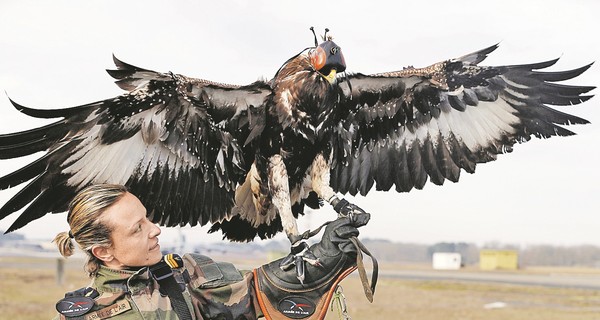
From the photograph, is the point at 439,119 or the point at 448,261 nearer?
the point at 439,119

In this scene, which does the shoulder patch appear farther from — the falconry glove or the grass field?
the grass field

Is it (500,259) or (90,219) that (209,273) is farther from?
(500,259)

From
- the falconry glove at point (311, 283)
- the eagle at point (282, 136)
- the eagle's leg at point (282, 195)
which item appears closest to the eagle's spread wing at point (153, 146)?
the eagle at point (282, 136)

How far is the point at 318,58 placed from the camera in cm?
297

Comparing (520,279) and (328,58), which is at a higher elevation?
(328,58)

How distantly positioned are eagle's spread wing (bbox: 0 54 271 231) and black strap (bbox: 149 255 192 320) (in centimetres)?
76

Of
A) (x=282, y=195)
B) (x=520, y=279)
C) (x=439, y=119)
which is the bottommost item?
(x=520, y=279)

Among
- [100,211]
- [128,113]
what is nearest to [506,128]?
[128,113]

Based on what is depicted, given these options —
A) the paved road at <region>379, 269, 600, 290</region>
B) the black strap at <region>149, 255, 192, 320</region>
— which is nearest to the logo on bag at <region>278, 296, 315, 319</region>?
the black strap at <region>149, 255, 192, 320</region>

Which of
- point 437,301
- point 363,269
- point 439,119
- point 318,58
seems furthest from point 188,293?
point 437,301

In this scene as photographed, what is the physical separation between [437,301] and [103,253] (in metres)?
20.6

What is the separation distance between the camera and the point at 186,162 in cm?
331

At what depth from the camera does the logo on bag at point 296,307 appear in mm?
2740

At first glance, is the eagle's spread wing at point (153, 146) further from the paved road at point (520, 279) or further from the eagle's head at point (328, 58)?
the paved road at point (520, 279)
